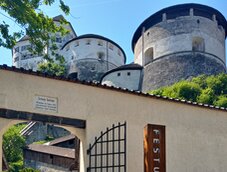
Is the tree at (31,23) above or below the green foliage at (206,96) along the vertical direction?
below

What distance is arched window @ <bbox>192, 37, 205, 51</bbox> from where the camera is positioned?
43656 mm

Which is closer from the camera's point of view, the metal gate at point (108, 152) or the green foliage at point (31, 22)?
the green foliage at point (31, 22)

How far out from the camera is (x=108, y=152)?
1212 centimetres

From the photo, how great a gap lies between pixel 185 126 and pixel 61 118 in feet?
13.4

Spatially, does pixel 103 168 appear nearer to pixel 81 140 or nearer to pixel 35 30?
pixel 81 140

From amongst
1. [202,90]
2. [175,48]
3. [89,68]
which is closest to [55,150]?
[202,90]

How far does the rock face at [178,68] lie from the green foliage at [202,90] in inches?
101

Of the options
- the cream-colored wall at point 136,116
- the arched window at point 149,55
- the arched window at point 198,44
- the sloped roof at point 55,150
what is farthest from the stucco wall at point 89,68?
the cream-colored wall at point 136,116

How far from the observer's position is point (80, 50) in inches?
2186

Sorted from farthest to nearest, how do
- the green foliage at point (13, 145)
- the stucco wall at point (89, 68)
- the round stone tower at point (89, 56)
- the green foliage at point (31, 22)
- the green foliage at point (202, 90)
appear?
1. the round stone tower at point (89, 56)
2. the stucco wall at point (89, 68)
3. the green foliage at point (13, 145)
4. the green foliage at point (202, 90)
5. the green foliage at point (31, 22)

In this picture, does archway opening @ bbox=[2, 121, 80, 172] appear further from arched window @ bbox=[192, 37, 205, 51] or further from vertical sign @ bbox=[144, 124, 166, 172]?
arched window @ bbox=[192, 37, 205, 51]

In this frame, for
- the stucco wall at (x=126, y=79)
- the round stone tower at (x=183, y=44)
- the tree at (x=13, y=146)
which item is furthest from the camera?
the stucco wall at (x=126, y=79)

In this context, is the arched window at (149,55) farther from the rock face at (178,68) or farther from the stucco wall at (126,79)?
the rock face at (178,68)

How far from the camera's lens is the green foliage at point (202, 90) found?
118ft
